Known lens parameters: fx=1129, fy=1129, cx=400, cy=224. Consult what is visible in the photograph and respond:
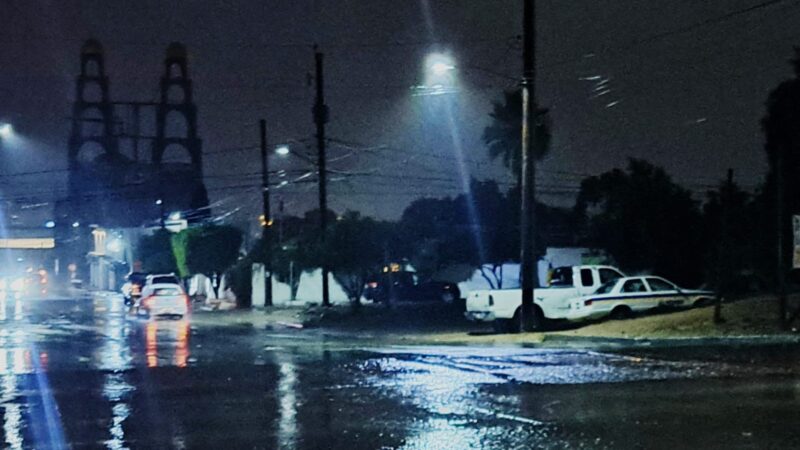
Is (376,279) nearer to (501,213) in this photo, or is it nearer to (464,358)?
(501,213)

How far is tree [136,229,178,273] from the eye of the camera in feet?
256

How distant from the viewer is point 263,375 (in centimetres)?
1842

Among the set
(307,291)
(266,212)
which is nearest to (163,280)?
(266,212)

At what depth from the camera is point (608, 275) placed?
3366cm

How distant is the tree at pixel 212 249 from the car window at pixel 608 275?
33139mm

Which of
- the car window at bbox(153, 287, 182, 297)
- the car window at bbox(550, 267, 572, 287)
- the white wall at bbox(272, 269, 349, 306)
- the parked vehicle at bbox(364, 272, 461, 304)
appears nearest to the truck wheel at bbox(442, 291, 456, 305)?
the parked vehicle at bbox(364, 272, 461, 304)

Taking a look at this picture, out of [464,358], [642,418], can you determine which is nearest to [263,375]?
[464,358]

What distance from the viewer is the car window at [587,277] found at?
3309cm

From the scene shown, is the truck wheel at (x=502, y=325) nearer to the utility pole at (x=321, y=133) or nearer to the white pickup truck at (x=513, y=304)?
the white pickup truck at (x=513, y=304)

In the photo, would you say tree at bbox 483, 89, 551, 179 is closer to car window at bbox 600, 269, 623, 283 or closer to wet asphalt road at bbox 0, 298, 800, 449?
car window at bbox 600, 269, 623, 283

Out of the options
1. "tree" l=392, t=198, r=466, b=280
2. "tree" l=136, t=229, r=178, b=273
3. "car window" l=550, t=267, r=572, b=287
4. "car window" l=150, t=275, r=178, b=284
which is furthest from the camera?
"tree" l=136, t=229, r=178, b=273

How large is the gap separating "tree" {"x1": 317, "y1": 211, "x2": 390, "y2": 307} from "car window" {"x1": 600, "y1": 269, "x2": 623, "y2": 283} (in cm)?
1188

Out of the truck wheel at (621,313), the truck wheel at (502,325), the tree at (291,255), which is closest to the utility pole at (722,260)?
the truck wheel at (621,313)

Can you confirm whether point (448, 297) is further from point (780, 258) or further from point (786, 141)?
point (780, 258)
